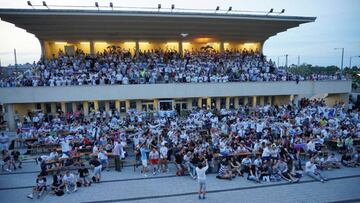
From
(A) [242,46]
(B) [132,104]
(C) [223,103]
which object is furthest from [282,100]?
(B) [132,104]

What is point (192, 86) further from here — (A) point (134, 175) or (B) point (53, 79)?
(A) point (134, 175)

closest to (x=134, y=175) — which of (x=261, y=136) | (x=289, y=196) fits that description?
(x=289, y=196)

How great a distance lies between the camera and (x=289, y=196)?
973 cm

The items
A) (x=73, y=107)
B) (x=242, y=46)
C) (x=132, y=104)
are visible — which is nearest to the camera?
(x=73, y=107)

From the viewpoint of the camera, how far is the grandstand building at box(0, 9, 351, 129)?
23.3 metres

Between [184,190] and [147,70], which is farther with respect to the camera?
[147,70]

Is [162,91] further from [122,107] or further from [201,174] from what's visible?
[201,174]

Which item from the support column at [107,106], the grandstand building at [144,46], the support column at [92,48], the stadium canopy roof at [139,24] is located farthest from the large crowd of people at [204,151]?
the support column at [92,48]

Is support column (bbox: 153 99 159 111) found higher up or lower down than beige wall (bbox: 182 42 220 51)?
lower down

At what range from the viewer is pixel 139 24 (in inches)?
1113

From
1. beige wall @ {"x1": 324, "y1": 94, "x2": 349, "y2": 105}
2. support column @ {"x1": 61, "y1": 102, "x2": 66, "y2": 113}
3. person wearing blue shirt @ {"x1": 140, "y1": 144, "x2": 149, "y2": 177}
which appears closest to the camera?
person wearing blue shirt @ {"x1": 140, "y1": 144, "x2": 149, "y2": 177}

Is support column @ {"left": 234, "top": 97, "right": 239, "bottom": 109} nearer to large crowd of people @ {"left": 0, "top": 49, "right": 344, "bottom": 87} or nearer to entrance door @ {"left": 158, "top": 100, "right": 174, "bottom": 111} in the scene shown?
large crowd of people @ {"left": 0, "top": 49, "right": 344, "bottom": 87}

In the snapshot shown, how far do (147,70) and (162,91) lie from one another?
3371mm

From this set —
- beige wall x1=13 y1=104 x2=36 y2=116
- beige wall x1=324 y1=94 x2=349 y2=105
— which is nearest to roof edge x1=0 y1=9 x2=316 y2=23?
beige wall x1=13 y1=104 x2=36 y2=116
